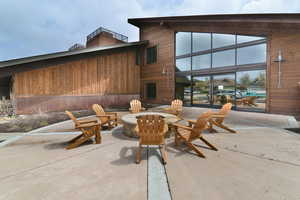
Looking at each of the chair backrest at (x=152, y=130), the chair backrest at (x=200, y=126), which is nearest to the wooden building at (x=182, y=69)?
the chair backrest at (x=200, y=126)

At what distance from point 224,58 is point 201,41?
2.05 metres

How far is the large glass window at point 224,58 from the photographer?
809 centimetres

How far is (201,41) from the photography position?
9289mm

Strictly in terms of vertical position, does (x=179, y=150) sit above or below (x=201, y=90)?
below

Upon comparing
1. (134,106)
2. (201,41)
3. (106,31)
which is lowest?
(134,106)

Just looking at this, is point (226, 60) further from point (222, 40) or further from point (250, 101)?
point (250, 101)

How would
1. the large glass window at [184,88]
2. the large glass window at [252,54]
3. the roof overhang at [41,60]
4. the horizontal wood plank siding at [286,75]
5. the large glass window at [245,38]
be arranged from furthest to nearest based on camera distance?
1. the large glass window at [184,88]
2. the large glass window at [245,38]
3. the large glass window at [252,54]
4. the roof overhang at [41,60]
5. the horizontal wood plank siding at [286,75]

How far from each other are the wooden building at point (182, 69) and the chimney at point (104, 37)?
18.3ft

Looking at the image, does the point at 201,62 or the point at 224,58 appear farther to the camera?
the point at 201,62

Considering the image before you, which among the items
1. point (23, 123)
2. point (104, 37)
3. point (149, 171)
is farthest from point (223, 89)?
point (104, 37)

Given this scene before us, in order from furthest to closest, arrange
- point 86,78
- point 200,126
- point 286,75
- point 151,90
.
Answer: point 151,90, point 86,78, point 286,75, point 200,126

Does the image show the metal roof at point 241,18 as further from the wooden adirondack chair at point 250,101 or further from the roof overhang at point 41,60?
the roof overhang at point 41,60

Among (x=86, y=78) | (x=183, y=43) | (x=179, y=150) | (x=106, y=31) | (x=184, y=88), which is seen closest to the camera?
(x=179, y=150)

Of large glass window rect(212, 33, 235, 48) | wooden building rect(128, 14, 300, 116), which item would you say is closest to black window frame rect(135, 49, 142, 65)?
wooden building rect(128, 14, 300, 116)
